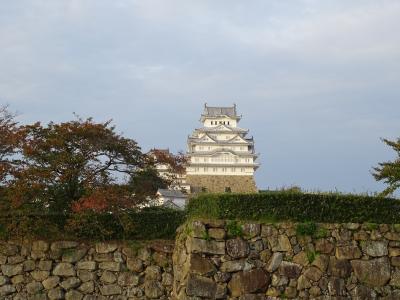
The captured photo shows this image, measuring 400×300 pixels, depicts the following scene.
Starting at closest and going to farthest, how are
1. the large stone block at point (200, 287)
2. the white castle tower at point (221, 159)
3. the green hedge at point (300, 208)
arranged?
1. the large stone block at point (200, 287)
2. the green hedge at point (300, 208)
3. the white castle tower at point (221, 159)

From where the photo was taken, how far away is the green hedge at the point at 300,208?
11.1 meters

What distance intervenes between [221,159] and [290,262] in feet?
174

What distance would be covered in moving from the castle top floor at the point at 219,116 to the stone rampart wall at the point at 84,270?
5632 centimetres

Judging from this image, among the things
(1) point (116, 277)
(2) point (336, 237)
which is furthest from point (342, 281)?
(1) point (116, 277)

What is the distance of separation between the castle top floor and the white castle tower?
2.55 m

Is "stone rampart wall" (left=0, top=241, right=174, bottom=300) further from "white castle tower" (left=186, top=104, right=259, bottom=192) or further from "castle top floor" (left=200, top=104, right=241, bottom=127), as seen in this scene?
"castle top floor" (left=200, top=104, right=241, bottom=127)

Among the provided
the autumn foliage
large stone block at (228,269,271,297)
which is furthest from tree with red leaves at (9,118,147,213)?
large stone block at (228,269,271,297)

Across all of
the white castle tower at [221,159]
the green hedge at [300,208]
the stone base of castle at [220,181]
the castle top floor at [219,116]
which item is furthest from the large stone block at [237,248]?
the castle top floor at [219,116]

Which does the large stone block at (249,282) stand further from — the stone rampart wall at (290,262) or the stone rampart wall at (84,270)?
the stone rampart wall at (84,270)

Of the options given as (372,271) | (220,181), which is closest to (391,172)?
(372,271)

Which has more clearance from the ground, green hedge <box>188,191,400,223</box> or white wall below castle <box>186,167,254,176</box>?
white wall below castle <box>186,167,254,176</box>

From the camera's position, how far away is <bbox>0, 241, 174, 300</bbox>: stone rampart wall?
1264 centimetres

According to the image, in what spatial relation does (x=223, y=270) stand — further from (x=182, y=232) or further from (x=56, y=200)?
(x=56, y=200)

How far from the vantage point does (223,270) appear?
10.7 m
